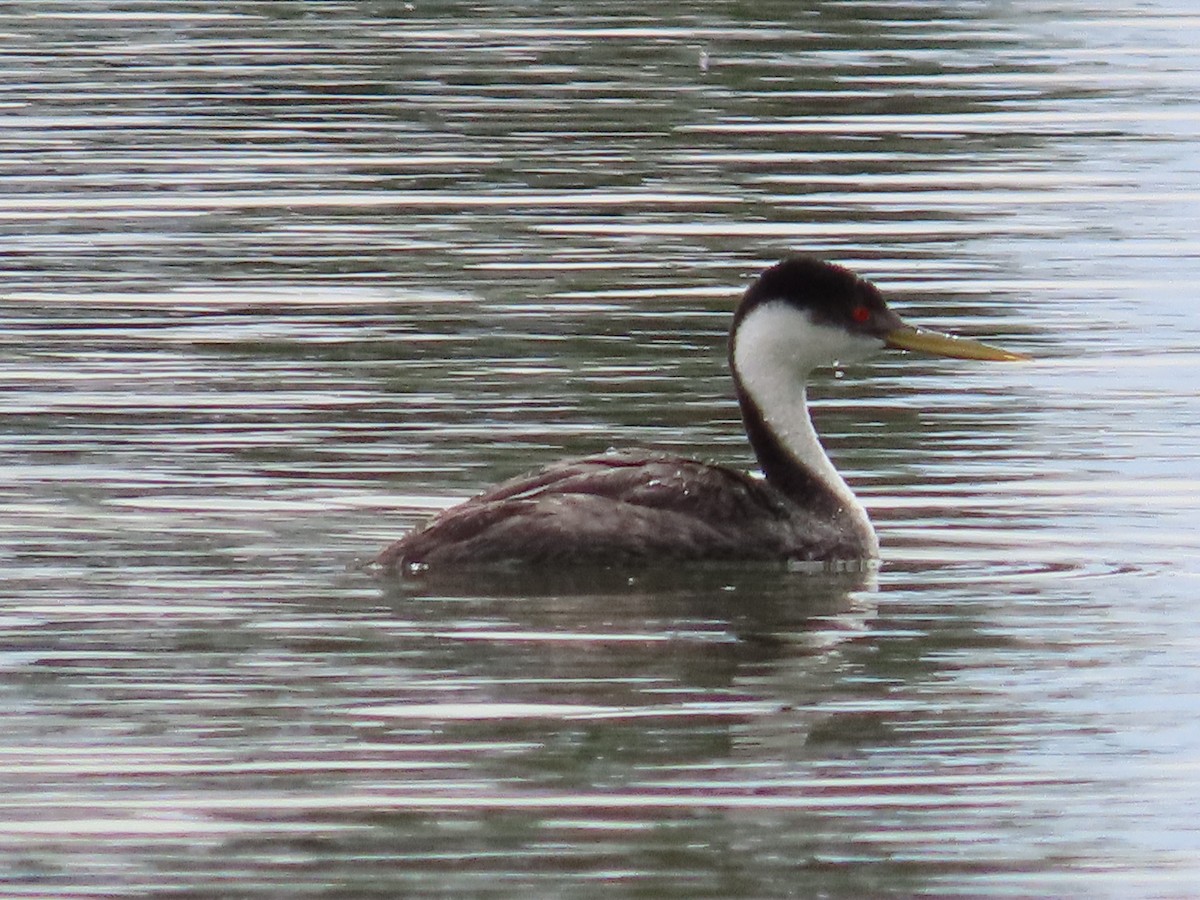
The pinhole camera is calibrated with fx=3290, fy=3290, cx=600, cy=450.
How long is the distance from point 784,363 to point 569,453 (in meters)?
1.24

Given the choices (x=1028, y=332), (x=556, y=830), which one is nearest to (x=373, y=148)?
(x=1028, y=332)

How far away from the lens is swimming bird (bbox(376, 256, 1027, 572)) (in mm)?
11383

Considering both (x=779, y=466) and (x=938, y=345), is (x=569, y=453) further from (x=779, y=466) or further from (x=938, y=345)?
(x=938, y=345)

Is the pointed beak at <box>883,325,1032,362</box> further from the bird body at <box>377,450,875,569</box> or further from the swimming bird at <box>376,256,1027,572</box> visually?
the bird body at <box>377,450,875,569</box>

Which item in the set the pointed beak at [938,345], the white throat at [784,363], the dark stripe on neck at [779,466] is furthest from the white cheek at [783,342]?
the pointed beak at [938,345]

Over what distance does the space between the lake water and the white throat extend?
44cm

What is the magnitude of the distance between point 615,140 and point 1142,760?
13.8 m

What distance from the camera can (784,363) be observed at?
40.7 feet

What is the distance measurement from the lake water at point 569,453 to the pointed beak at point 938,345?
0.51 meters

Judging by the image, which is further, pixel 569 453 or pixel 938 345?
pixel 569 453

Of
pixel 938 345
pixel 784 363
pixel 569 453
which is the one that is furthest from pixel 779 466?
pixel 569 453

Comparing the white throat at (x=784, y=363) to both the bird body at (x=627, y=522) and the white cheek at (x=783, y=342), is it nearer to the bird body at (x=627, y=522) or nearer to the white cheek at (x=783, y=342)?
the white cheek at (x=783, y=342)

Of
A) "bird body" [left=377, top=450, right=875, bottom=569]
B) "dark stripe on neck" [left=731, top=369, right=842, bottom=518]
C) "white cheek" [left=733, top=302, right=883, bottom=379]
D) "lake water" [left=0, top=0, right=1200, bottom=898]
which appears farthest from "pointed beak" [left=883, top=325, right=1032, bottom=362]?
"bird body" [left=377, top=450, right=875, bottom=569]

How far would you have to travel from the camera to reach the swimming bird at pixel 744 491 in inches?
448
